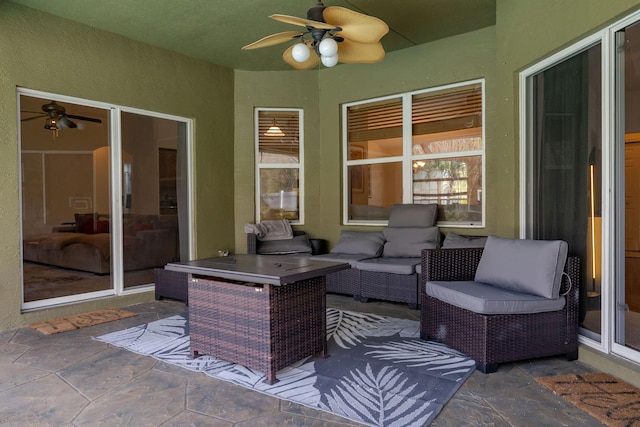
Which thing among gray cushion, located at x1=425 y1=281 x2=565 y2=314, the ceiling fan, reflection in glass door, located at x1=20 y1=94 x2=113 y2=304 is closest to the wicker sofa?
gray cushion, located at x1=425 y1=281 x2=565 y2=314

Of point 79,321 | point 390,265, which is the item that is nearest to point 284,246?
point 390,265

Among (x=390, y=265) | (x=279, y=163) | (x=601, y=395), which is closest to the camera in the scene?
(x=601, y=395)

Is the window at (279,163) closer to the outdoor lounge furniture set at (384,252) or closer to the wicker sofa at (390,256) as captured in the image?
the outdoor lounge furniture set at (384,252)

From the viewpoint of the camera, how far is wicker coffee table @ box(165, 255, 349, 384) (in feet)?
8.15

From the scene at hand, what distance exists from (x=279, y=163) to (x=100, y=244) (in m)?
2.55

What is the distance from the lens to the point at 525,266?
2.84 metres

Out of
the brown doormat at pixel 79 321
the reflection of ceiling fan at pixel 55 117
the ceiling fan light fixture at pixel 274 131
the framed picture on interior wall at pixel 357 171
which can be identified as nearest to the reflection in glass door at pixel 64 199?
the reflection of ceiling fan at pixel 55 117

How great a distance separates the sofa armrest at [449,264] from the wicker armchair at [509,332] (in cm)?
20

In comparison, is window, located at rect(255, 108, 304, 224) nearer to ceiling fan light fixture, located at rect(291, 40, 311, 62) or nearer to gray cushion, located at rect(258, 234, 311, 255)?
gray cushion, located at rect(258, 234, 311, 255)

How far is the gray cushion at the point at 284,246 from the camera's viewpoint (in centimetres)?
544

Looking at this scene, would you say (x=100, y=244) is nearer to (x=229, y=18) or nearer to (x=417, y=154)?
(x=229, y=18)

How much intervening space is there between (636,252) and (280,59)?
439 centimetres

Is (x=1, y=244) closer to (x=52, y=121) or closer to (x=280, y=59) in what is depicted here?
(x=52, y=121)

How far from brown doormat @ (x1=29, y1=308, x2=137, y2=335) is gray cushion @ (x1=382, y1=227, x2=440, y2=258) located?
9.40 ft
